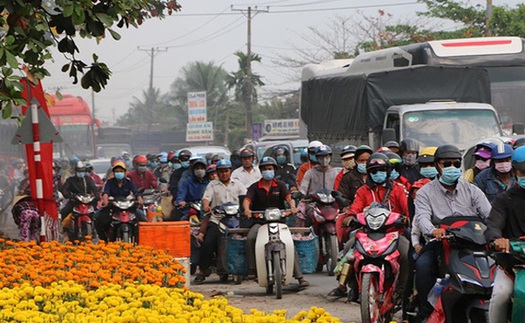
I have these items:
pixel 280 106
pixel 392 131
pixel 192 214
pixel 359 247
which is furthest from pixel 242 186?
pixel 280 106

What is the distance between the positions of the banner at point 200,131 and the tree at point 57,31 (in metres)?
49.6

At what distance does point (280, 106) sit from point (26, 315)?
70130 millimetres

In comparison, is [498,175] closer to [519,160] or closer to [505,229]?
[505,229]

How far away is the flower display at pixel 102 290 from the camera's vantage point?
709 centimetres

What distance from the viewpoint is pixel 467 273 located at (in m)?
8.25

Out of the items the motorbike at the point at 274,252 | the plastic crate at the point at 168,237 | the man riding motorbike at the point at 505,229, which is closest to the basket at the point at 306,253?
the motorbike at the point at 274,252

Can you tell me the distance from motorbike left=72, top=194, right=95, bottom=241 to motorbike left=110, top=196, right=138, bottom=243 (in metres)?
3.17

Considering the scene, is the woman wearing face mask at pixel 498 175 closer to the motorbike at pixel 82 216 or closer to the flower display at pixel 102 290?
the flower display at pixel 102 290

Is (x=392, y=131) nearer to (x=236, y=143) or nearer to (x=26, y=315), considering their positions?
(x=26, y=315)

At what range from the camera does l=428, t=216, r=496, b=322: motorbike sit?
8.16 meters

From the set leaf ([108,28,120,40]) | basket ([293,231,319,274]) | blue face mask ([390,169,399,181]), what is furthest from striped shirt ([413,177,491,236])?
basket ([293,231,319,274])

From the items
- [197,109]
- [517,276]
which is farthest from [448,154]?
[197,109]

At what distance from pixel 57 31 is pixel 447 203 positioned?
378 cm

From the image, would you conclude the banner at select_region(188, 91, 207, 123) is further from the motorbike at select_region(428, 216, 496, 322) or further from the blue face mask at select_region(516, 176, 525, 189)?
the blue face mask at select_region(516, 176, 525, 189)
